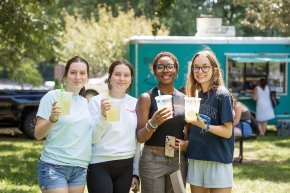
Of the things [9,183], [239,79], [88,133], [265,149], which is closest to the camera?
[88,133]

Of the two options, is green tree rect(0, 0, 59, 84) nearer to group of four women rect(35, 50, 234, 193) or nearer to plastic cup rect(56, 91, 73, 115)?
group of four women rect(35, 50, 234, 193)

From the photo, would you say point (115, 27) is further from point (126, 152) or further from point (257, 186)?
point (126, 152)

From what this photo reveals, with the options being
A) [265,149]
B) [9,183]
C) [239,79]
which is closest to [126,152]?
[9,183]

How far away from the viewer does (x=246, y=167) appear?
10727 millimetres

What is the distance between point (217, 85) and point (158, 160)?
772 millimetres

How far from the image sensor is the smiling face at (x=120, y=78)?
462 cm

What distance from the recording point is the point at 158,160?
4652 mm

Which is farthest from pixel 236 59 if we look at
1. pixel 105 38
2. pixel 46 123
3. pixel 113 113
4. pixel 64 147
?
pixel 105 38

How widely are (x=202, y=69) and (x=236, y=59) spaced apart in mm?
11491

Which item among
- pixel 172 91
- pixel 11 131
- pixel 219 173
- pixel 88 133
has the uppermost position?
pixel 172 91

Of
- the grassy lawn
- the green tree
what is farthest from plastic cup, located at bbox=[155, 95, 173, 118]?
the green tree

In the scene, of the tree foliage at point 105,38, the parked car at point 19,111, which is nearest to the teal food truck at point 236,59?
the parked car at point 19,111

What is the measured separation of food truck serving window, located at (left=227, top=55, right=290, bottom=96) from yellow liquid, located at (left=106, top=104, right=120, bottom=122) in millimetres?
12090

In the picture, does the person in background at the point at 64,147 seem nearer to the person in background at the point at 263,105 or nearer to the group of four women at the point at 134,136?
the group of four women at the point at 134,136
